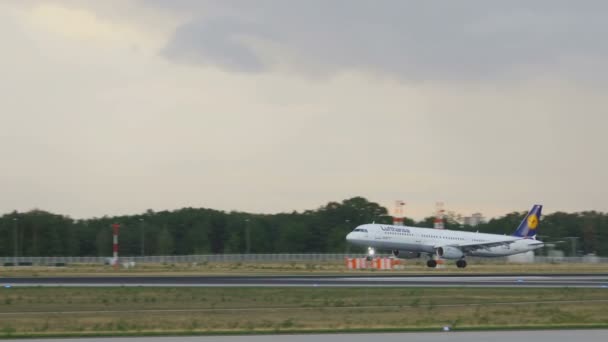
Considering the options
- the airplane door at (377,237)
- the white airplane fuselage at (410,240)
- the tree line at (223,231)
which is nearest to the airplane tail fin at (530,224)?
the white airplane fuselage at (410,240)

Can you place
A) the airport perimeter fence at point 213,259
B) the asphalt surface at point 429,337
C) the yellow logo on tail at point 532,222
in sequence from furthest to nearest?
the airport perimeter fence at point 213,259 < the yellow logo on tail at point 532,222 < the asphalt surface at point 429,337

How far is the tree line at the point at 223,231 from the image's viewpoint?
14788cm

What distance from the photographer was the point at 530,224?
311 feet

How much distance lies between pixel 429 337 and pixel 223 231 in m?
156

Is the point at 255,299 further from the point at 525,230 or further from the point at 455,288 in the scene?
the point at 525,230

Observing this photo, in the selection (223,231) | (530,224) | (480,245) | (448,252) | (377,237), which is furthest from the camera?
(223,231)

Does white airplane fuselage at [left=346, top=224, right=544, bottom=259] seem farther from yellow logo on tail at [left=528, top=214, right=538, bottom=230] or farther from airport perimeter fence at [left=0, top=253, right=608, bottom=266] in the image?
airport perimeter fence at [left=0, top=253, right=608, bottom=266]

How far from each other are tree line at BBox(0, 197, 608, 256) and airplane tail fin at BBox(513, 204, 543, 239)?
48.3 m

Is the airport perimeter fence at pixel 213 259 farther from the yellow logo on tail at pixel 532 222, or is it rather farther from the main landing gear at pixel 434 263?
the main landing gear at pixel 434 263

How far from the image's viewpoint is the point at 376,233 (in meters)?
80.8

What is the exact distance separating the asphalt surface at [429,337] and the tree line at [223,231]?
11048 centimetres

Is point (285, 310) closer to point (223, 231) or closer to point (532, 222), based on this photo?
point (532, 222)

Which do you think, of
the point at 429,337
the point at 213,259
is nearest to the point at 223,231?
the point at 213,259

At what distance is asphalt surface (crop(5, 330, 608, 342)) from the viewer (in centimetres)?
2248
